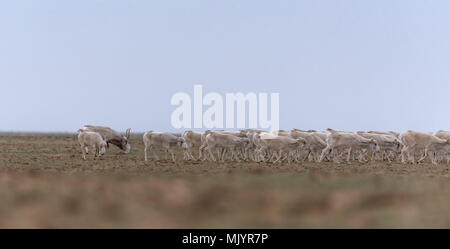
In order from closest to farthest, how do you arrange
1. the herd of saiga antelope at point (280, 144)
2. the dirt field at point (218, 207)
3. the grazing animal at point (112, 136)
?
the dirt field at point (218, 207), the herd of saiga antelope at point (280, 144), the grazing animal at point (112, 136)

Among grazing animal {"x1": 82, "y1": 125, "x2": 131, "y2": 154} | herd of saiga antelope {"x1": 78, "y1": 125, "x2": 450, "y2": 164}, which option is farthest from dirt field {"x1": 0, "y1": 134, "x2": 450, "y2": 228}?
grazing animal {"x1": 82, "y1": 125, "x2": 131, "y2": 154}

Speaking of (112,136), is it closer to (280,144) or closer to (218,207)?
(280,144)

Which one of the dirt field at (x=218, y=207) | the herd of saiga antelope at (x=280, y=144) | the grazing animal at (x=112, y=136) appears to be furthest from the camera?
the grazing animal at (x=112, y=136)

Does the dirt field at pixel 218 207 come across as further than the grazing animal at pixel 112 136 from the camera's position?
No

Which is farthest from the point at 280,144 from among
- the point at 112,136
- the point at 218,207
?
the point at 218,207

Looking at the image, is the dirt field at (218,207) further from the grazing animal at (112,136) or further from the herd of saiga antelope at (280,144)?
the grazing animal at (112,136)

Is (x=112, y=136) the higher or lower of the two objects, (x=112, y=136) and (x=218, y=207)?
the lower

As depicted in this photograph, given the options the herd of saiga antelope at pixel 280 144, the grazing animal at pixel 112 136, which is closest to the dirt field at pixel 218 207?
the herd of saiga antelope at pixel 280 144

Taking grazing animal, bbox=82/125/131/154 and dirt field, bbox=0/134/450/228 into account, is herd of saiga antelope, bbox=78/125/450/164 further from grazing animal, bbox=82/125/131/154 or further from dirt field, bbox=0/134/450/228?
dirt field, bbox=0/134/450/228

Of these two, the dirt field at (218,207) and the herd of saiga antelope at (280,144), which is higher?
the dirt field at (218,207)
